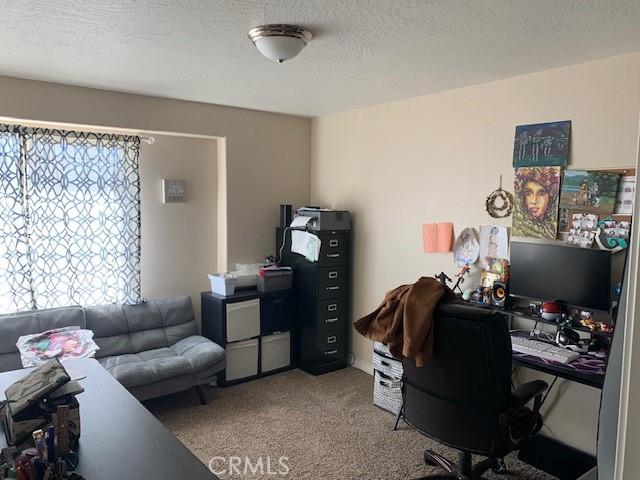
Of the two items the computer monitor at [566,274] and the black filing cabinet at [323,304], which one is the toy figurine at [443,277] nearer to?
the computer monitor at [566,274]

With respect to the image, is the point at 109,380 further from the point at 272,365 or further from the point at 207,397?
the point at 272,365

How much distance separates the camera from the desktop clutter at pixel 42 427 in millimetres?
1325

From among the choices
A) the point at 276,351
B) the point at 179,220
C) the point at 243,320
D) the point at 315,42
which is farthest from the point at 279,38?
the point at 276,351

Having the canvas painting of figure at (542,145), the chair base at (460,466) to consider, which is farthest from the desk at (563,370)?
the canvas painting of figure at (542,145)

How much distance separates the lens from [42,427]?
5.14 feet

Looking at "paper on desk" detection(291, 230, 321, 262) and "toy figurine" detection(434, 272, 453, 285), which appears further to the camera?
"paper on desk" detection(291, 230, 321, 262)

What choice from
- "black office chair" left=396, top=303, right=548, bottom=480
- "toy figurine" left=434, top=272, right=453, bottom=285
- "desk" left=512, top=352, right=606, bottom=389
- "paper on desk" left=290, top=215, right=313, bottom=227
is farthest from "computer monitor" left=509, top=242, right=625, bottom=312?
"paper on desk" left=290, top=215, right=313, bottom=227

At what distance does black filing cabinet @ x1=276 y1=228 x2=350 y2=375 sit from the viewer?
4.23 meters

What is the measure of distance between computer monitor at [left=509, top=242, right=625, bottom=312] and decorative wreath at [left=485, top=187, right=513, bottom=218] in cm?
28

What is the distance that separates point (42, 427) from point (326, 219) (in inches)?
114

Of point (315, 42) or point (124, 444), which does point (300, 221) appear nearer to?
point (315, 42)

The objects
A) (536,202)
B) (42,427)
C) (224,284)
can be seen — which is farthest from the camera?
(224,284)

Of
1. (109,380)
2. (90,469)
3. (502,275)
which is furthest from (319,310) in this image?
(90,469)

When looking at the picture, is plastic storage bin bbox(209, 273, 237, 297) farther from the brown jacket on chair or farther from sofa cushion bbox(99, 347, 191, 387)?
the brown jacket on chair
